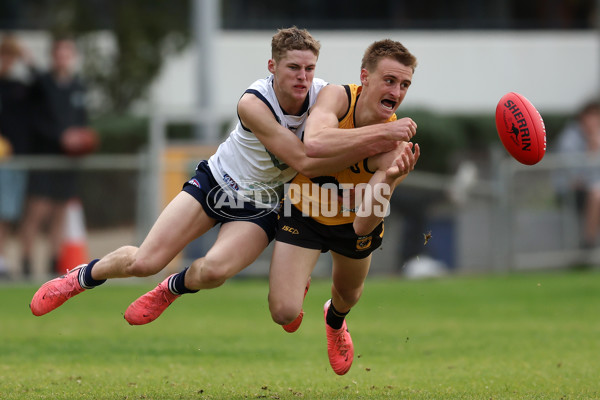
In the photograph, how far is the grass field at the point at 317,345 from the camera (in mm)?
6641

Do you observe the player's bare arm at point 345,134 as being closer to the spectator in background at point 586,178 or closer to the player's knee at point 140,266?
the player's knee at point 140,266

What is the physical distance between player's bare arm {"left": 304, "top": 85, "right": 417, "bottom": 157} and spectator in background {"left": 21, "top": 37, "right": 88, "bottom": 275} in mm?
6538

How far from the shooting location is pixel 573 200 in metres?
13.7

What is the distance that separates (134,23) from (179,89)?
7.83ft

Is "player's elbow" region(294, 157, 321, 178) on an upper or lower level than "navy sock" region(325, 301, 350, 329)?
upper

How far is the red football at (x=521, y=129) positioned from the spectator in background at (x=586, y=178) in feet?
24.5

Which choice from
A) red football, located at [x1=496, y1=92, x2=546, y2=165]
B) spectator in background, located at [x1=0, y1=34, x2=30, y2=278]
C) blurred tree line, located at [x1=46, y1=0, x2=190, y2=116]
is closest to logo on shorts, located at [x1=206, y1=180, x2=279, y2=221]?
red football, located at [x1=496, y1=92, x2=546, y2=165]

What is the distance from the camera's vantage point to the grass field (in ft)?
21.8

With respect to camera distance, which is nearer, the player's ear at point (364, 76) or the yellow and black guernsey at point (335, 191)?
the player's ear at point (364, 76)

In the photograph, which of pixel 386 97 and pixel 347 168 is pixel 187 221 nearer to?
pixel 347 168

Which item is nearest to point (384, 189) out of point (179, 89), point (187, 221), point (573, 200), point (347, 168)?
point (347, 168)

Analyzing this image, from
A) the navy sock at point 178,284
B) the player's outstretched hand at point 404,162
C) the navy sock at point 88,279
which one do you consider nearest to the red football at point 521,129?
the player's outstretched hand at point 404,162

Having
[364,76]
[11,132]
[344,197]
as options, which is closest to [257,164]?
[344,197]

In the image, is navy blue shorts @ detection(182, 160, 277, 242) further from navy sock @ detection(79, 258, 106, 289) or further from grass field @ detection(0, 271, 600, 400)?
grass field @ detection(0, 271, 600, 400)
